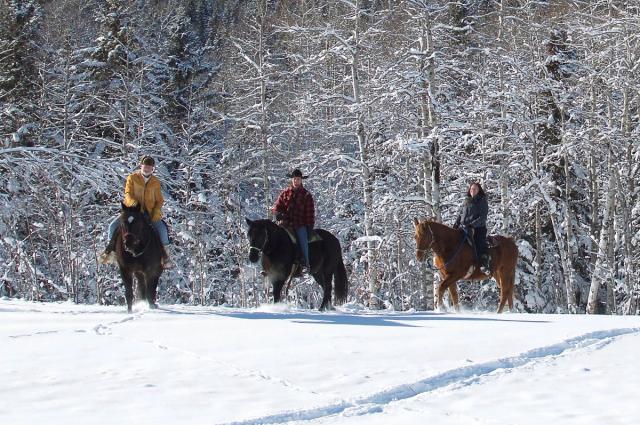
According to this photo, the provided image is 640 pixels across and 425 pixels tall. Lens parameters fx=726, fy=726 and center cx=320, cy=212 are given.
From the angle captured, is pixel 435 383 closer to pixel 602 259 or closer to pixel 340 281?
pixel 340 281

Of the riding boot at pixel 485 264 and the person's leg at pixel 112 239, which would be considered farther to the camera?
the riding boot at pixel 485 264

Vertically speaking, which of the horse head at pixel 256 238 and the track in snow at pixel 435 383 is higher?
the horse head at pixel 256 238

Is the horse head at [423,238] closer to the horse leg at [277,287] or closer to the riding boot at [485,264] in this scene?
the riding boot at [485,264]

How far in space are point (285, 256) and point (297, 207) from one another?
0.89 m

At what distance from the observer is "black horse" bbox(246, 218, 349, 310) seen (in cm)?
1102

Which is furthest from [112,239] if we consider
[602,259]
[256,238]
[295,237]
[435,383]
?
[602,259]

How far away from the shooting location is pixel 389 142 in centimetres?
2073

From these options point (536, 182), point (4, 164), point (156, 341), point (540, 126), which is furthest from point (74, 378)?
point (540, 126)

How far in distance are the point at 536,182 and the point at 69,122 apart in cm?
1908

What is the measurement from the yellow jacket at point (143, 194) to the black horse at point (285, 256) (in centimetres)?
144

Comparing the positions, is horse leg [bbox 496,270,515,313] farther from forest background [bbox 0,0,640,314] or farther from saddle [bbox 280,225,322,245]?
forest background [bbox 0,0,640,314]

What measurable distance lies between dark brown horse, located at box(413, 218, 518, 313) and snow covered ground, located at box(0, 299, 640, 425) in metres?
4.04

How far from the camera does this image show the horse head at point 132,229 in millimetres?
10477

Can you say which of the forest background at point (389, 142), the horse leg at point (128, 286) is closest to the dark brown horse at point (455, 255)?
the horse leg at point (128, 286)
